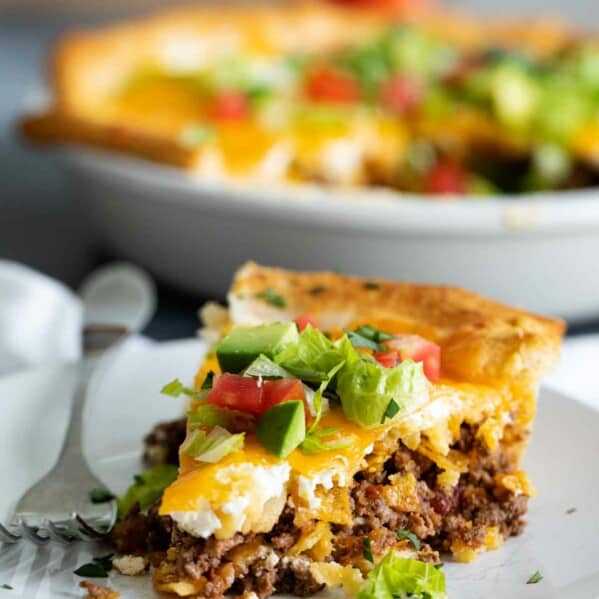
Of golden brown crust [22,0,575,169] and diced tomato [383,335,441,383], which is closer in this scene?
diced tomato [383,335,441,383]

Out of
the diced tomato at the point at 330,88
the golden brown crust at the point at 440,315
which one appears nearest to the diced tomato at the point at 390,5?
the diced tomato at the point at 330,88

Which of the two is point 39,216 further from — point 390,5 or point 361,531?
point 361,531

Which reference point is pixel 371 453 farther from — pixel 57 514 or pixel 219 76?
pixel 219 76

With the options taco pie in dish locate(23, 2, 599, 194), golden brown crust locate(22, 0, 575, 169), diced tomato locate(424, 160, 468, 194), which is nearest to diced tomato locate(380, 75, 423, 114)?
taco pie in dish locate(23, 2, 599, 194)

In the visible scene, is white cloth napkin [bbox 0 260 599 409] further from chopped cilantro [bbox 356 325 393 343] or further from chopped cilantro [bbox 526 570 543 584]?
chopped cilantro [bbox 526 570 543 584]

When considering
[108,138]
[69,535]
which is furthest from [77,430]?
[108,138]

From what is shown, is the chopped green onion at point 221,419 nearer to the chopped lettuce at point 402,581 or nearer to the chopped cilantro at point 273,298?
the chopped lettuce at point 402,581

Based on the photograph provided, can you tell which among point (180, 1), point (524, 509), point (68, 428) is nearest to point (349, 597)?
point (524, 509)
